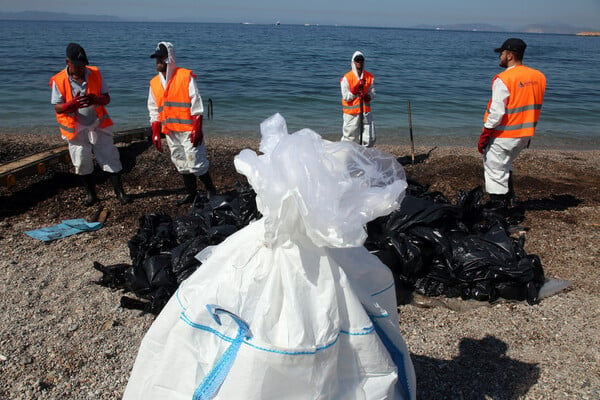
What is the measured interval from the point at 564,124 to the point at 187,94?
12939 millimetres

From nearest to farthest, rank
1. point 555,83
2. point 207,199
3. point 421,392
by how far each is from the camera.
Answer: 1. point 421,392
2. point 207,199
3. point 555,83

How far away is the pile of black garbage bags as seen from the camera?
366cm

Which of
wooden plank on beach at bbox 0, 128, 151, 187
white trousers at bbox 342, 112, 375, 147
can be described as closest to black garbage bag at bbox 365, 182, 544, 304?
white trousers at bbox 342, 112, 375, 147

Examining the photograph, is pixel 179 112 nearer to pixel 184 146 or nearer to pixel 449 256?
pixel 184 146

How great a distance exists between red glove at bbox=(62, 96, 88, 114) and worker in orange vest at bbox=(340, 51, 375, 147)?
13.7 feet

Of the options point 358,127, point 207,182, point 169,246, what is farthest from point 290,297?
point 358,127

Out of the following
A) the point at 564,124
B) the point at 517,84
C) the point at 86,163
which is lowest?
the point at 564,124

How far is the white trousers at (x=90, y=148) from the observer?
18.0 ft

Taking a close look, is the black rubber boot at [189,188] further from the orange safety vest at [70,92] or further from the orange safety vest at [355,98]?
the orange safety vest at [355,98]

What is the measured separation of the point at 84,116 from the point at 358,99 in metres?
4.51

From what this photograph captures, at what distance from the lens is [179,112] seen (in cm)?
537

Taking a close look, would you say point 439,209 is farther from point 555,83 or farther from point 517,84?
point 555,83

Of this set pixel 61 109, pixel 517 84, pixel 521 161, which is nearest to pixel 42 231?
pixel 61 109

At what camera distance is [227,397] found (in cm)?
159
